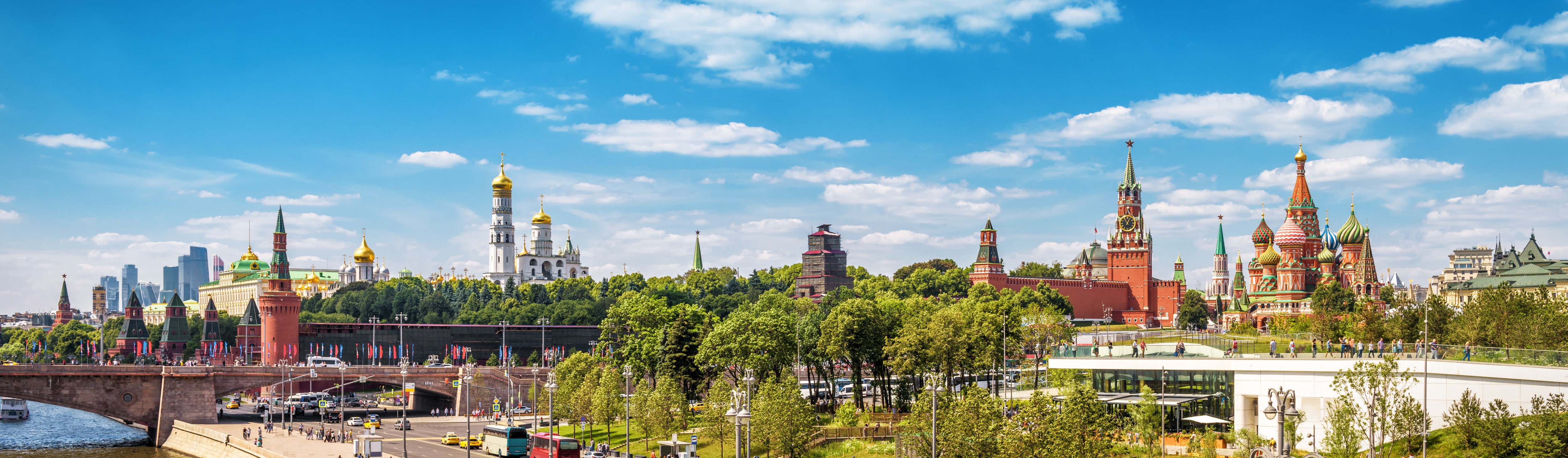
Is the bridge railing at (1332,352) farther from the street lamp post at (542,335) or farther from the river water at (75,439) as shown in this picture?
the street lamp post at (542,335)

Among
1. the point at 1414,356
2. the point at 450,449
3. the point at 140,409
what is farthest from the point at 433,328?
the point at 1414,356

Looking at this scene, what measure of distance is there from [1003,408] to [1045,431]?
16.8 metres

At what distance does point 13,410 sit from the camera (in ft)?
412

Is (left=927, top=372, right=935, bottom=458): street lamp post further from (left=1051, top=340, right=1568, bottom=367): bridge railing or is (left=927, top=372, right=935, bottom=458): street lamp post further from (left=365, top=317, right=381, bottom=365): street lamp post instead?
(left=365, top=317, right=381, bottom=365): street lamp post

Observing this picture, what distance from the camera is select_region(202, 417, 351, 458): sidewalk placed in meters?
79.4

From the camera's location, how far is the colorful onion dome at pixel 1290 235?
182500 mm

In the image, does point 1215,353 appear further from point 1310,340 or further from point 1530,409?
point 1530,409

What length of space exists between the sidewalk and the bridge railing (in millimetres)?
42502

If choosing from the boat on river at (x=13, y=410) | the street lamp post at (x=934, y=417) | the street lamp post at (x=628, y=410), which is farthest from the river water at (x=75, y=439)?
the street lamp post at (x=934, y=417)

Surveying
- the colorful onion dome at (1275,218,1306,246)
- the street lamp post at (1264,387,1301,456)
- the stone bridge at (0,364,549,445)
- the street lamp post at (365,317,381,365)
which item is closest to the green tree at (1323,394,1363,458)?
the street lamp post at (1264,387,1301,456)

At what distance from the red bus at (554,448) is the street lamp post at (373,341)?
73918 millimetres

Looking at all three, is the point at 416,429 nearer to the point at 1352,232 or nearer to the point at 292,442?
the point at 292,442

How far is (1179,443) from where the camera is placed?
60844mm

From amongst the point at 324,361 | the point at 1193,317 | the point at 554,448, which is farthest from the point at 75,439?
the point at 1193,317
